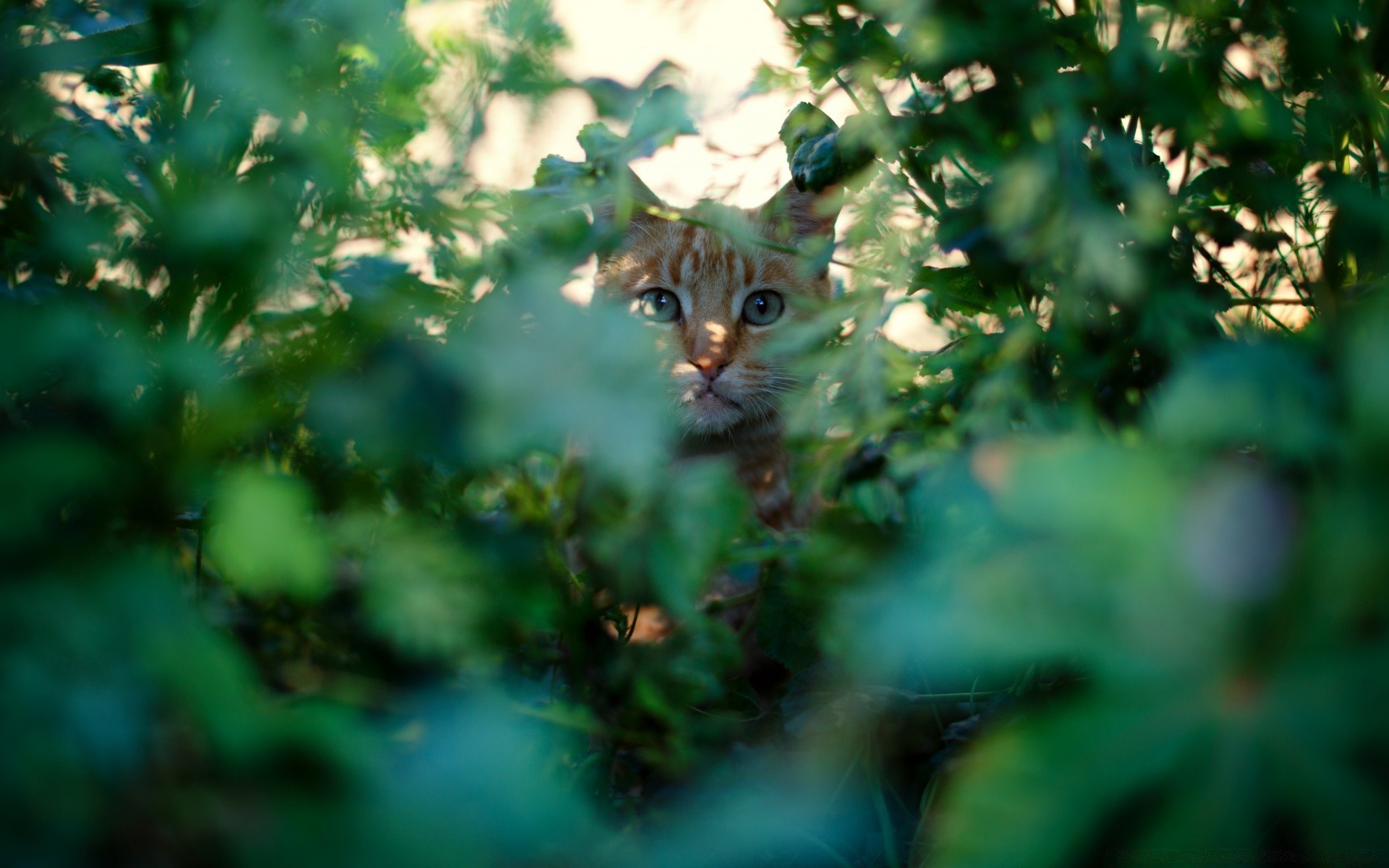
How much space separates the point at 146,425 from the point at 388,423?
13cm

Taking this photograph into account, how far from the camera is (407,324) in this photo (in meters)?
0.43

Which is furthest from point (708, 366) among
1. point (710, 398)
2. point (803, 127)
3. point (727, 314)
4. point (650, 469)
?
point (650, 469)

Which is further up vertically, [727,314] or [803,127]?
[803,127]

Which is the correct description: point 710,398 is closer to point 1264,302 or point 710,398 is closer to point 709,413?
point 709,413

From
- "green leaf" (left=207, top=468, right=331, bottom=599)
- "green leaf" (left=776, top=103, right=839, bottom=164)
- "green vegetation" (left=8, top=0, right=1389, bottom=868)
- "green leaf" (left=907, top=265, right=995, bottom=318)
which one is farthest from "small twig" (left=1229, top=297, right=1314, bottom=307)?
"green leaf" (left=207, top=468, right=331, bottom=599)

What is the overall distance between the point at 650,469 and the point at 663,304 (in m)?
1.29

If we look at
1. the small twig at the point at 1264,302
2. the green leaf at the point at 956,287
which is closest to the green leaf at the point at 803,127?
the green leaf at the point at 956,287

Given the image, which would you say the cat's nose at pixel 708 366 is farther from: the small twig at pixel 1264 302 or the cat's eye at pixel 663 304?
the small twig at pixel 1264 302

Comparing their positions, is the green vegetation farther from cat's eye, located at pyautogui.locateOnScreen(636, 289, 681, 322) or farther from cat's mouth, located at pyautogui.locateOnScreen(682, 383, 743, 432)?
cat's eye, located at pyautogui.locateOnScreen(636, 289, 681, 322)

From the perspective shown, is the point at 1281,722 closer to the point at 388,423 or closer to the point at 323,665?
the point at 388,423

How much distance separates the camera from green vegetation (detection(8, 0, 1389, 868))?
302mm

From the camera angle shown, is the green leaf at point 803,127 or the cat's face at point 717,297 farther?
the cat's face at point 717,297

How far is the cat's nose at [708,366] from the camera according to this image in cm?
142

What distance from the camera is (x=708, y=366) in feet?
4.65
